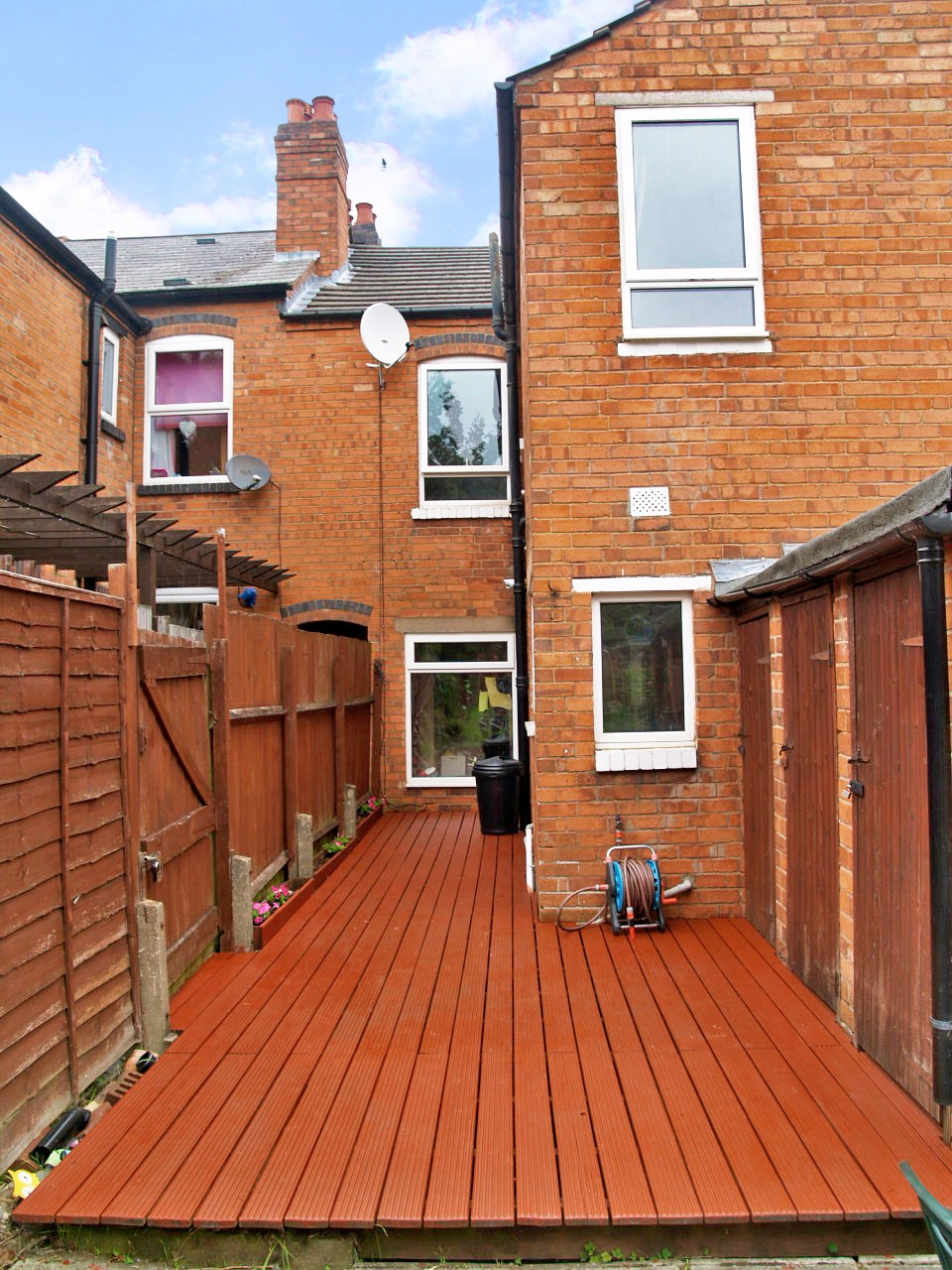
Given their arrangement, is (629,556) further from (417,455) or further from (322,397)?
(322,397)

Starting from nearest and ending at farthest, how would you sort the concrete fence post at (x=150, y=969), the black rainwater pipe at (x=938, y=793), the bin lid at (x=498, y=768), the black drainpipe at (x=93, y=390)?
the black rainwater pipe at (x=938, y=793) < the concrete fence post at (x=150, y=969) < the bin lid at (x=498, y=768) < the black drainpipe at (x=93, y=390)

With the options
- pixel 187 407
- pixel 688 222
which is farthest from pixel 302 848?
pixel 187 407

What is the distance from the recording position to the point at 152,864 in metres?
4.24

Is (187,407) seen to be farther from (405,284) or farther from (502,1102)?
(502,1102)

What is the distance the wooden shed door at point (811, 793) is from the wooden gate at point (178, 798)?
10.7ft

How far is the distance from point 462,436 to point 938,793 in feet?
28.4

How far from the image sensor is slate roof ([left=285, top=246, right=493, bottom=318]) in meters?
11.0

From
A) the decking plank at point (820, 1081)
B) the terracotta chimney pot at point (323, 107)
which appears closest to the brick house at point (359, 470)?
the terracotta chimney pot at point (323, 107)

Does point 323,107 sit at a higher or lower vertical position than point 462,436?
higher

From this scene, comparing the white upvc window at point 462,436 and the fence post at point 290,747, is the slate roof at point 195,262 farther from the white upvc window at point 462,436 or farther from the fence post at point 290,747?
the fence post at point 290,747

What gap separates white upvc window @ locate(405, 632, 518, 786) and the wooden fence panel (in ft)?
22.2

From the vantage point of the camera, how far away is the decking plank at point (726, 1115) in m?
2.80

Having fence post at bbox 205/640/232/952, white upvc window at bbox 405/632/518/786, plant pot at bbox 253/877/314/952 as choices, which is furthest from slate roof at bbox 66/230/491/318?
plant pot at bbox 253/877/314/952

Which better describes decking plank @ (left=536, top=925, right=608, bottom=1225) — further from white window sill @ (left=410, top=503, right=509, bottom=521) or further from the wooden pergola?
white window sill @ (left=410, top=503, right=509, bottom=521)
